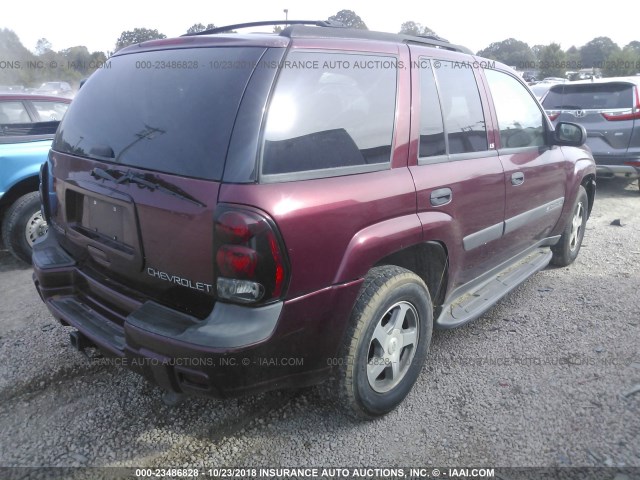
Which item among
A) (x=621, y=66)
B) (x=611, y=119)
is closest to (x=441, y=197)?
(x=611, y=119)

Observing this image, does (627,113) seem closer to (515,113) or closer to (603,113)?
(603,113)

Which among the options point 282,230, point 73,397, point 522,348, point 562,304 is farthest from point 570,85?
point 73,397

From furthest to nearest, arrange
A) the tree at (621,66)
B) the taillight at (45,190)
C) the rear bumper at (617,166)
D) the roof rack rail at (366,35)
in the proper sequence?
the tree at (621,66), the rear bumper at (617,166), the taillight at (45,190), the roof rack rail at (366,35)

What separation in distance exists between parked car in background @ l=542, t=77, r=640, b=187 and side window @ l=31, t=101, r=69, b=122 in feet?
21.8

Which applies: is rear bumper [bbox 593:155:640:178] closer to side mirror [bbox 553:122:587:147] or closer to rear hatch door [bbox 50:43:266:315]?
side mirror [bbox 553:122:587:147]

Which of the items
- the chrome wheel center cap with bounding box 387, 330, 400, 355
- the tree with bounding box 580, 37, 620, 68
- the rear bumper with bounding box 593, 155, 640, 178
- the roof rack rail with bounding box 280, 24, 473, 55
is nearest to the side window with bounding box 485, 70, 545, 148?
the roof rack rail with bounding box 280, 24, 473, 55

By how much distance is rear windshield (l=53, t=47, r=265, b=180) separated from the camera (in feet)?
6.53

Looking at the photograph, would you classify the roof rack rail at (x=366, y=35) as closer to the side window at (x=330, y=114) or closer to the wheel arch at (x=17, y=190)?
the side window at (x=330, y=114)

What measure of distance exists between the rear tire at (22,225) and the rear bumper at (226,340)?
9.16ft

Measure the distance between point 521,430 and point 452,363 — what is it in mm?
659

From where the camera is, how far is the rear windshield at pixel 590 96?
7492 millimetres

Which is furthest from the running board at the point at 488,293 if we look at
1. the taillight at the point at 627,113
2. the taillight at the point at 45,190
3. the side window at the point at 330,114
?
the taillight at the point at 627,113

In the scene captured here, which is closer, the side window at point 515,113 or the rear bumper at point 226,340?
the rear bumper at point 226,340

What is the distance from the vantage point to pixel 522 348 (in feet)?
10.6
